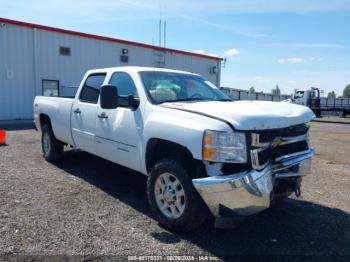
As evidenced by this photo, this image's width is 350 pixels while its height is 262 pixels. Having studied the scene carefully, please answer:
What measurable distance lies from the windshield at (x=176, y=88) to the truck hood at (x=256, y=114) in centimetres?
43

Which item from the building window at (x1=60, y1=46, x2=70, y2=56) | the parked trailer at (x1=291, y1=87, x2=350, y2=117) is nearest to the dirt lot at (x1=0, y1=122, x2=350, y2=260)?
the building window at (x1=60, y1=46, x2=70, y2=56)

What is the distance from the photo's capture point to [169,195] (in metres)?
3.95

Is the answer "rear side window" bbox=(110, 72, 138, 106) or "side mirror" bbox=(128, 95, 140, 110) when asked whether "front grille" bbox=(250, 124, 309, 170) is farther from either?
"rear side window" bbox=(110, 72, 138, 106)

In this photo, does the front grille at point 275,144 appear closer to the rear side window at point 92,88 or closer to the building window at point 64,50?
the rear side window at point 92,88

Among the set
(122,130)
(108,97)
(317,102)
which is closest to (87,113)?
(122,130)

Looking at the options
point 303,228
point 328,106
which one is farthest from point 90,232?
point 328,106

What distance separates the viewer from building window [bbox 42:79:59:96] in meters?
18.3

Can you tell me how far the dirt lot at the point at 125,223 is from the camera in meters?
3.54

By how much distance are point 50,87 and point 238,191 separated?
17.1 metres

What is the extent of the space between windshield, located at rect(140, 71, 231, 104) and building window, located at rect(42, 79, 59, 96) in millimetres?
14622

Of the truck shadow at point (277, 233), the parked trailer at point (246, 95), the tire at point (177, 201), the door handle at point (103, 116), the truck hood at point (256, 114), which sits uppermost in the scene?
the parked trailer at point (246, 95)

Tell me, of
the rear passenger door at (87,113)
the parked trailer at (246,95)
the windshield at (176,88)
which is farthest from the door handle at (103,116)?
the parked trailer at (246,95)

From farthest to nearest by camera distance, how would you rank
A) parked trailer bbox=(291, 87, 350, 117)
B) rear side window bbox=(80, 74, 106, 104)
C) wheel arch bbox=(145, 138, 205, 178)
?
parked trailer bbox=(291, 87, 350, 117), rear side window bbox=(80, 74, 106, 104), wheel arch bbox=(145, 138, 205, 178)

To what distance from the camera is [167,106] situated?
4.17 m
